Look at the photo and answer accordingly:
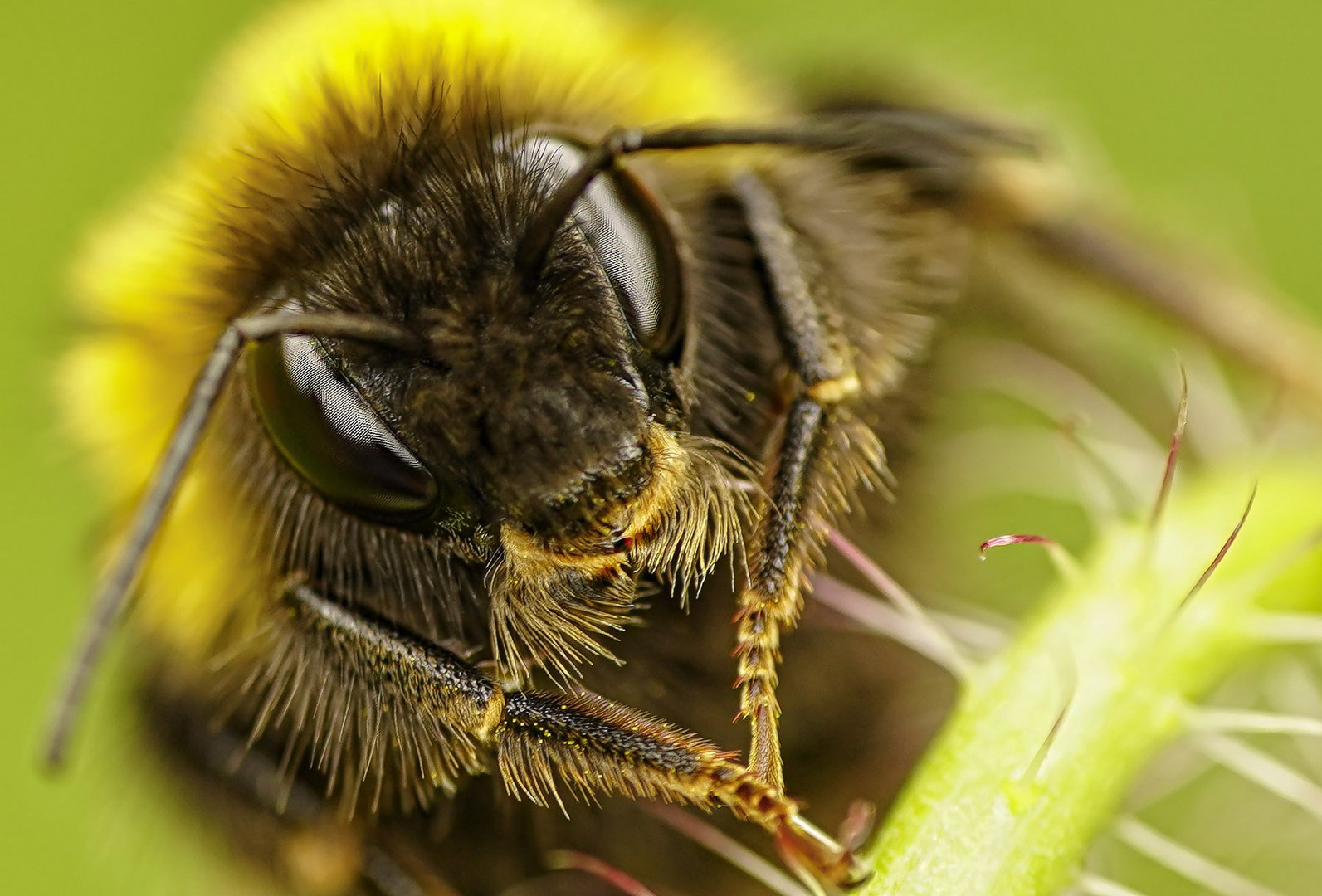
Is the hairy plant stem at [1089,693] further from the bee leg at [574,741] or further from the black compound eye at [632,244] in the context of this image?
the black compound eye at [632,244]

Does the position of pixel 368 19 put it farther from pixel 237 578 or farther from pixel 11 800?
pixel 11 800

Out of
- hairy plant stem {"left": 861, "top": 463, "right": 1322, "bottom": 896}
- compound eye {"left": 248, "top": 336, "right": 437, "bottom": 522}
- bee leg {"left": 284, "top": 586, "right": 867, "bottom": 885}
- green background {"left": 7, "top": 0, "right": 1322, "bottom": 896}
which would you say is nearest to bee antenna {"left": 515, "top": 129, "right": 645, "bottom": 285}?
compound eye {"left": 248, "top": 336, "right": 437, "bottom": 522}

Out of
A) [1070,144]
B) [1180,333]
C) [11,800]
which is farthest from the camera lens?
[11,800]

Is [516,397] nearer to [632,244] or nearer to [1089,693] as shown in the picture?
[632,244]

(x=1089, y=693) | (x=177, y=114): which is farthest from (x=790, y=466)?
(x=177, y=114)

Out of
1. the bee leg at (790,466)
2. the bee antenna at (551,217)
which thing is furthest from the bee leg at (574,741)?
the bee antenna at (551,217)

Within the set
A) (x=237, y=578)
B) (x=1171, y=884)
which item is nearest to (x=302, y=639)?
(x=237, y=578)
